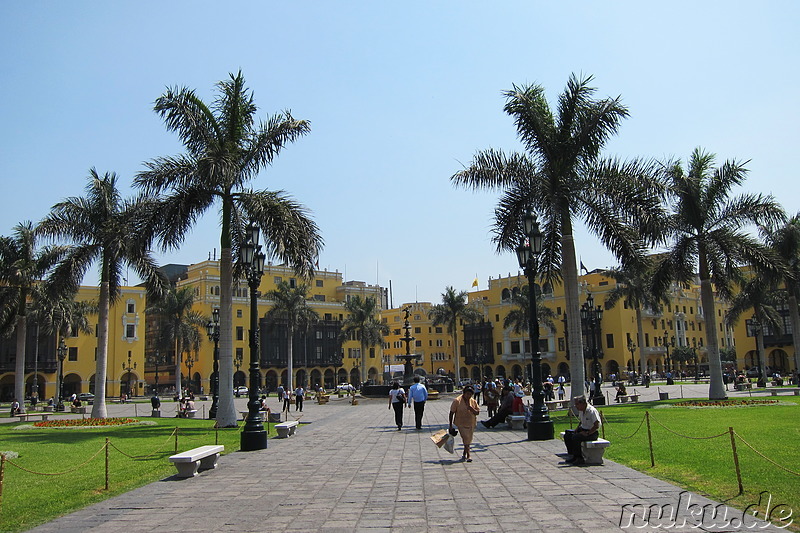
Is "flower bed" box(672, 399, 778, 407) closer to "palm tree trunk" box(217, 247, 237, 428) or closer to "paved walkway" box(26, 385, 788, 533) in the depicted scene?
"paved walkway" box(26, 385, 788, 533)

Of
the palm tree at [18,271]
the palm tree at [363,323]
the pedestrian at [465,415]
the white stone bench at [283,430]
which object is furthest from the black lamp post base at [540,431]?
the palm tree at [363,323]

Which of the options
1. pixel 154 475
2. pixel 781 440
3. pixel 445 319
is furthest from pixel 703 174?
pixel 445 319

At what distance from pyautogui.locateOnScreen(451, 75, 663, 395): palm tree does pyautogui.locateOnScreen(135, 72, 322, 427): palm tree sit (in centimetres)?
670

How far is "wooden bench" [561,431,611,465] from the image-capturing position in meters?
10.9

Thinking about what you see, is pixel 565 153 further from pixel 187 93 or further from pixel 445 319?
pixel 445 319

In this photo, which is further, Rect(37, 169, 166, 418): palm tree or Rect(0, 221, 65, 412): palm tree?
Rect(0, 221, 65, 412): palm tree

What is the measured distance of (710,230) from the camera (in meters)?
25.6

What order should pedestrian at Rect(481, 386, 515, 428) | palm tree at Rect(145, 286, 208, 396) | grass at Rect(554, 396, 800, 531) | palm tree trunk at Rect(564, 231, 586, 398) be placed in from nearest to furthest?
grass at Rect(554, 396, 800, 531)
pedestrian at Rect(481, 386, 515, 428)
palm tree trunk at Rect(564, 231, 586, 398)
palm tree at Rect(145, 286, 208, 396)

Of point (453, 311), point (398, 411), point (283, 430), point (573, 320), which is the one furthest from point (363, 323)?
point (283, 430)

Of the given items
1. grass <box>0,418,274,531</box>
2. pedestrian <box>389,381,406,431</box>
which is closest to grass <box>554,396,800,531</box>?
pedestrian <box>389,381,406,431</box>

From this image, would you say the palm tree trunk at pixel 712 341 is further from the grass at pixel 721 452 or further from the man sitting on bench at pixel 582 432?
the man sitting on bench at pixel 582 432

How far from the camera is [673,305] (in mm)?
88500

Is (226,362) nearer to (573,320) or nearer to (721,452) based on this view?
(573,320)

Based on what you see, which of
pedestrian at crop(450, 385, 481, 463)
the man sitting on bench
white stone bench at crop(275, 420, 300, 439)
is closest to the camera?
the man sitting on bench
